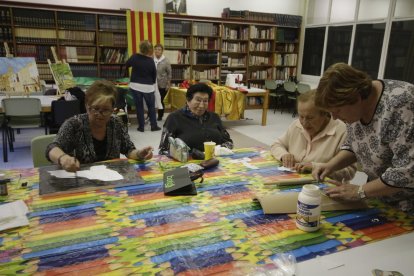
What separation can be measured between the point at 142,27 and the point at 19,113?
3584 mm

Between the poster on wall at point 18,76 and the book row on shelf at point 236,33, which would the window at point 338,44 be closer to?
the book row on shelf at point 236,33

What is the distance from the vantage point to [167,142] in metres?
2.32

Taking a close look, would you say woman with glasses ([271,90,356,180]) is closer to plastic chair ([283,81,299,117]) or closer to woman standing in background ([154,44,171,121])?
woman standing in background ([154,44,171,121])

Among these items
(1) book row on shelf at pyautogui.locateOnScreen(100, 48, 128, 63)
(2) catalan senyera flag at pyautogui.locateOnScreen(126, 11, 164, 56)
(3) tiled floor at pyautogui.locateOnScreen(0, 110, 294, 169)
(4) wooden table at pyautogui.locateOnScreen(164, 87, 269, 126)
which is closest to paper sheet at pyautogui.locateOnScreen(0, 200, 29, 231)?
(3) tiled floor at pyautogui.locateOnScreen(0, 110, 294, 169)

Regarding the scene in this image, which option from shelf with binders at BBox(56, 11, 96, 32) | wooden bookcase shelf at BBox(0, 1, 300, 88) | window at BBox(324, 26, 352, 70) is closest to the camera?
wooden bookcase shelf at BBox(0, 1, 300, 88)

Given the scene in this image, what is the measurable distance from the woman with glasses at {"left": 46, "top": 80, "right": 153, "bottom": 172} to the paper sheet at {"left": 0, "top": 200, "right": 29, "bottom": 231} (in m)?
0.45

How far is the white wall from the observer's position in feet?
22.9

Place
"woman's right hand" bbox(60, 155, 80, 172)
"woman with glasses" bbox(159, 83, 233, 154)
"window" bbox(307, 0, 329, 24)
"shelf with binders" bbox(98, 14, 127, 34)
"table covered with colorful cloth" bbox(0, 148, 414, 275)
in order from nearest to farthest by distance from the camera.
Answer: "table covered with colorful cloth" bbox(0, 148, 414, 275) → "woman's right hand" bbox(60, 155, 80, 172) → "woman with glasses" bbox(159, 83, 233, 154) → "shelf with binders" bbox(98, 14, 127, 34) → "window" bbox(307, 0, 329, 24)

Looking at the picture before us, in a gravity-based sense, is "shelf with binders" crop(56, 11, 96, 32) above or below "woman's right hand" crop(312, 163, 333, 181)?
above

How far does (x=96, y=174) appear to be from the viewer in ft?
5.63

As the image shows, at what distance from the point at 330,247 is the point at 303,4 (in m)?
9.09

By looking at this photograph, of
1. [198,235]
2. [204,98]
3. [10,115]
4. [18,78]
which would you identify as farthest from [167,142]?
[18,78]

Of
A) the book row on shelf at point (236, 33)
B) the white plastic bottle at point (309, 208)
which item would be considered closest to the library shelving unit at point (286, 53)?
the book row on shelf at point (236, 33)

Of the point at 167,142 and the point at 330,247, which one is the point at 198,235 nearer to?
the point at 330,247
